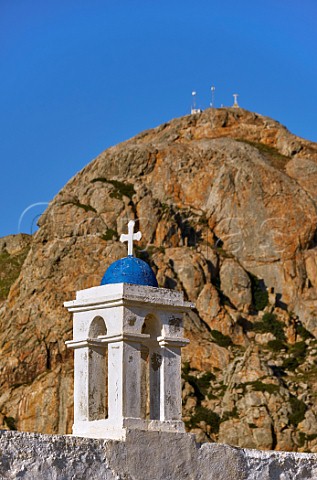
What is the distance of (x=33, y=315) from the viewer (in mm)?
66000

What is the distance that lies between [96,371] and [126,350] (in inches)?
19.2

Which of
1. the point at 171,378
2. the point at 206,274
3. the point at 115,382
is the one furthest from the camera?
the point at 206,274

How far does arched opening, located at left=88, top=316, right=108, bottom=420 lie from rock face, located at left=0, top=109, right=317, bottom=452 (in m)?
44.9

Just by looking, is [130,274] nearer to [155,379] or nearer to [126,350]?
[126,350]

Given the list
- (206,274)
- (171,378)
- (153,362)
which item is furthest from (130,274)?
(206,274)

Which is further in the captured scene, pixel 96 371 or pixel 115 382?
pixel 96 371

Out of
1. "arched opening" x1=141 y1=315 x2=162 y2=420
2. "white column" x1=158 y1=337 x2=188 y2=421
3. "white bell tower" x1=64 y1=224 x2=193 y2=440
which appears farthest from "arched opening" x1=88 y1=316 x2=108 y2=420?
"white column" x1=158 y1=337 x2=188 y2=421

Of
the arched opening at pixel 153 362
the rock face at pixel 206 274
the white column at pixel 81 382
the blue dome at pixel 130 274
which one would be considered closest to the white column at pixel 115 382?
the white column at pixel 81 382

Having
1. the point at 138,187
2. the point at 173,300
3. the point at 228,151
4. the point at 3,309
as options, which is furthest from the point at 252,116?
the point at 173,300

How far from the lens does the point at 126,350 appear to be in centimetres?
1257

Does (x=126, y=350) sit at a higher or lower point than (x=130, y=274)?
lower

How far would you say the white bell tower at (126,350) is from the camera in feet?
40.8

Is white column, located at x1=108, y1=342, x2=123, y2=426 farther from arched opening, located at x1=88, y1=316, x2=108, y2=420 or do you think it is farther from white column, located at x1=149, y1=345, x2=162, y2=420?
white column, located at x1=149, y1=345, x2=162, y2=420

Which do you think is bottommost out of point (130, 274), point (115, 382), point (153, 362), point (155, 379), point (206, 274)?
point (115, 382)
